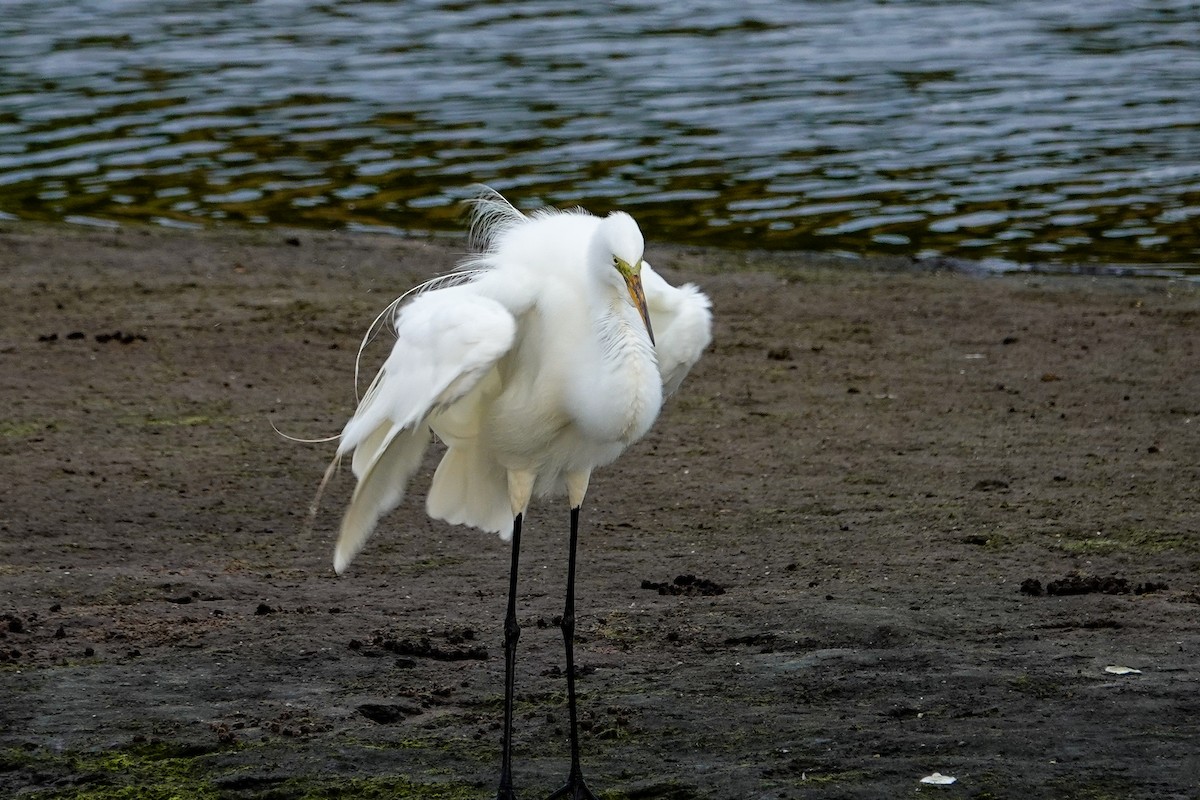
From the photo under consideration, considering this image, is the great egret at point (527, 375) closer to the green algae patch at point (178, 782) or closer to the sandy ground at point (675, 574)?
the green algae patch at point (178, 782)

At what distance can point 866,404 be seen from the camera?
8.65 meters

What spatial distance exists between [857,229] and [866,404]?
169 inches

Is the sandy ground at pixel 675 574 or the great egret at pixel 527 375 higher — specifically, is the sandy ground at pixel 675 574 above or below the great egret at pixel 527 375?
below

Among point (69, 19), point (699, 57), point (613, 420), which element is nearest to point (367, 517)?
point (613, 420)

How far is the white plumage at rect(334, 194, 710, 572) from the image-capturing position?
15.5 ft

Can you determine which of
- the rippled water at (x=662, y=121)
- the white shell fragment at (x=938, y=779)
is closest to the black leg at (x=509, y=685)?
the white shell fragment at (x=938, y=779)

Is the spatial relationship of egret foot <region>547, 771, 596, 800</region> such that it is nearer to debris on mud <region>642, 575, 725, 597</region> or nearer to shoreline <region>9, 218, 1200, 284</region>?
debris on mud <region>642, 575, 725, 597</region>

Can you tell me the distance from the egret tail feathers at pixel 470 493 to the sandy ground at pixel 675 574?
1.39 ft

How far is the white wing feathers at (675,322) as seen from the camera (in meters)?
5.22

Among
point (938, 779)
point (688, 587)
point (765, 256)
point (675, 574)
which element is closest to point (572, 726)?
point (938, 779)

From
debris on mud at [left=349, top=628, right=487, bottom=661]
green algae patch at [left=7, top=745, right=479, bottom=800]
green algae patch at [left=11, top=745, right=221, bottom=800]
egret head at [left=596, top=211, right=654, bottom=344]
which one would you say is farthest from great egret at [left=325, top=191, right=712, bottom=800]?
green algae patch at [left=11, top=745, right=221, bottom=800]

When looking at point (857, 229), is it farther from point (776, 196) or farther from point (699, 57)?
point (699, 57)

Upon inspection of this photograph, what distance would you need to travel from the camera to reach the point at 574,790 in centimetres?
467

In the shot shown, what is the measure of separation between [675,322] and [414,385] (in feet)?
3.08
